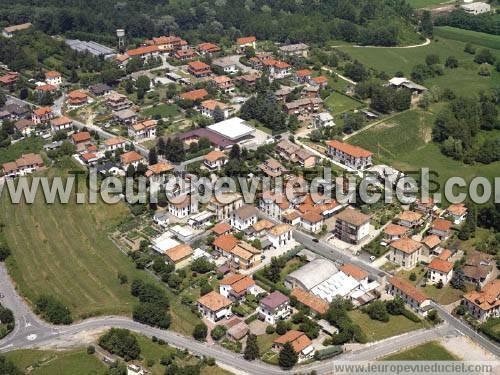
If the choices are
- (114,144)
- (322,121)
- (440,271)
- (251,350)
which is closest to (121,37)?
(114,144)

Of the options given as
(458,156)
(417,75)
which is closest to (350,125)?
(458,156)

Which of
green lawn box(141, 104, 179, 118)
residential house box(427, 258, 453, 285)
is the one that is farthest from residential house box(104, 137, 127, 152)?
residential house box(427, 258, 453, 285)

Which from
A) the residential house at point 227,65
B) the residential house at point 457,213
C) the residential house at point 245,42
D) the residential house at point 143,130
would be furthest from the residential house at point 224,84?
the residential house at point 457,213

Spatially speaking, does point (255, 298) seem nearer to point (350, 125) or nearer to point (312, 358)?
point (312, 358)

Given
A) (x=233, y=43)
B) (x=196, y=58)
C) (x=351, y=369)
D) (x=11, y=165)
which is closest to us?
(x=351, y=369)

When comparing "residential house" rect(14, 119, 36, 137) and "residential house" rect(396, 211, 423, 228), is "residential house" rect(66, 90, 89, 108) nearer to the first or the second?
"residential house" rect(14, 119, 36, 137)

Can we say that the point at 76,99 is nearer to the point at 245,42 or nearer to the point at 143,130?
the point at 143,130

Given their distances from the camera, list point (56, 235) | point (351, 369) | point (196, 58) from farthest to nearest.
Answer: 1. point (196, 58)
2. point (56, 235)
3. point (351, 369)
